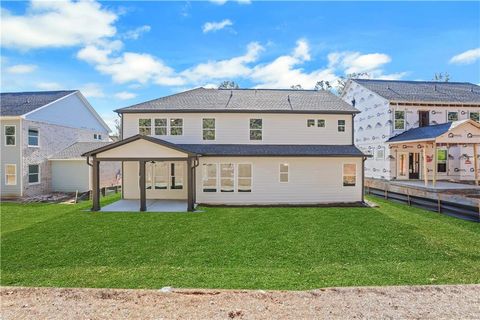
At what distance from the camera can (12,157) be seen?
17.6m

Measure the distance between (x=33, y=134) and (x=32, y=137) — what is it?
0.23 metres

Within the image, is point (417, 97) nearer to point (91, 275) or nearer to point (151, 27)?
point (151, 27)

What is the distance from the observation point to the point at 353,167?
15250 millimetres

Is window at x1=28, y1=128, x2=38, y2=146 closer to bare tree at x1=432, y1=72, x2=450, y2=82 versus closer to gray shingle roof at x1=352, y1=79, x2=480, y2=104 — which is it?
gray shingle roof at x1=352, y1=79, x2=480, y2=104

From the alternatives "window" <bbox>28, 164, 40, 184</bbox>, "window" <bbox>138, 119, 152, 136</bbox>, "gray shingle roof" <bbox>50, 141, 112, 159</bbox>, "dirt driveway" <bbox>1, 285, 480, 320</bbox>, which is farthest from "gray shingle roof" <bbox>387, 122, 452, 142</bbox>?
"window" <bbox>28, 164, 40, 184</bbox>

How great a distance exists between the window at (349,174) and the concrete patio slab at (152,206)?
8.75 metres

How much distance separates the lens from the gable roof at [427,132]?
15742 mm

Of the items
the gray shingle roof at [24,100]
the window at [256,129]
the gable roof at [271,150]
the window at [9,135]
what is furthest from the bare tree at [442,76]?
the window at [9,135]

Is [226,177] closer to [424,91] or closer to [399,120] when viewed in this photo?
[399,120]

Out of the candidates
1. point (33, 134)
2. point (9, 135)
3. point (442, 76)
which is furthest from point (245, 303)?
point (442, 76)

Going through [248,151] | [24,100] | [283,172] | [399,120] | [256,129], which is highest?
[24,100]

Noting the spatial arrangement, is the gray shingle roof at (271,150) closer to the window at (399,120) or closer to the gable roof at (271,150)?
the gable roof at (271,150)

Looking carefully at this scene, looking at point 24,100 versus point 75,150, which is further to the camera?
point 75,150

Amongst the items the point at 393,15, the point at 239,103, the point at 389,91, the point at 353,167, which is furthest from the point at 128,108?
the point at 389,91
